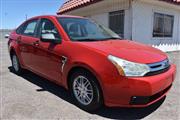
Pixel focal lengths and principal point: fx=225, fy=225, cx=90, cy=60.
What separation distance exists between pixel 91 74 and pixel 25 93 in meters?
1.88

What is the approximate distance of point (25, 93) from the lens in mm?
4801

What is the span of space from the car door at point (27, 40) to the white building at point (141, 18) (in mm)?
5144

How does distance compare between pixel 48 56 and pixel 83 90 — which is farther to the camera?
pixel 48 56

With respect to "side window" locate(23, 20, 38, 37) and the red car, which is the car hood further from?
"side window" locate(23, 20, 38, 37)

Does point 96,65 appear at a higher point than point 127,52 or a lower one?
lower

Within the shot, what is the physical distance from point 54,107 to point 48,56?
1080 mm

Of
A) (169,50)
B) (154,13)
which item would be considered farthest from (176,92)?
(169,50)

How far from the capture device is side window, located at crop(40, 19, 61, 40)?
4480 millimetres

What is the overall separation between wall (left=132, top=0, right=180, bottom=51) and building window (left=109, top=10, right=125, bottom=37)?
624 mm

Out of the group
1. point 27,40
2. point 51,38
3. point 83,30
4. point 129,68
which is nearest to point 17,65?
point 27,40

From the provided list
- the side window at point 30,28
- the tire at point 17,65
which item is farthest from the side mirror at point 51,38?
the tire at point 17,65

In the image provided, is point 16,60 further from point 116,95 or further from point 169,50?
point 169,50

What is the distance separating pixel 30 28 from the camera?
573 cm

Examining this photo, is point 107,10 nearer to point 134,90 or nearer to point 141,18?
point 141,18
